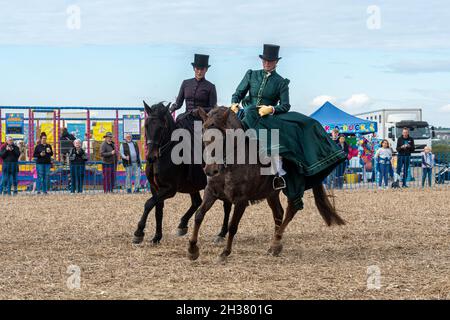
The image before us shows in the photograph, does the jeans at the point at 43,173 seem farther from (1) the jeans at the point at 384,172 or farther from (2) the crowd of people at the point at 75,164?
(1) the jeans at the point at 384,172

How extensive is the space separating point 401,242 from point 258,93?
3113 mm

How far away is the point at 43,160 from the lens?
2173cm

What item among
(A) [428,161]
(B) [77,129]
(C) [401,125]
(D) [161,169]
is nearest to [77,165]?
(B) [77,129]

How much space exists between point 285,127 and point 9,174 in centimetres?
1385

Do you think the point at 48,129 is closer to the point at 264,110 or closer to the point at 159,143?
the point at 159,143

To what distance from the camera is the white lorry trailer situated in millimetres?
37191

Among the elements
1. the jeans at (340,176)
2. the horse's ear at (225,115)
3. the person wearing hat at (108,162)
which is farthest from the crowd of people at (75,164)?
the horse's ear at (225,115)

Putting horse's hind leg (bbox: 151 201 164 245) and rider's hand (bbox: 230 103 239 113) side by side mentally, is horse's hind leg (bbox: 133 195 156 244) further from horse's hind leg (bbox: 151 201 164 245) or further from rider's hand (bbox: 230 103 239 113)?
rider's hand (bbox: 230 103 239 113)

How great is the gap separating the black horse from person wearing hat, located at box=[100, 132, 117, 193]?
36.7 ft

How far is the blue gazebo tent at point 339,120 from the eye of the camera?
95.7 ft

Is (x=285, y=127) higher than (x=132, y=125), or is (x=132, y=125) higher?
(x=132, y=125)

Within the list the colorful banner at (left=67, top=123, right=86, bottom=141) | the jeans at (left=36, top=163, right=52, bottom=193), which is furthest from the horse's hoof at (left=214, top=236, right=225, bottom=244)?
the colorful banner at (left=67, top=123, right=86, bottom=141)

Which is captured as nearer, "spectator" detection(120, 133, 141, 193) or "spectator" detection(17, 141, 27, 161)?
"spectator" detection(120, 133, 141, 193)
